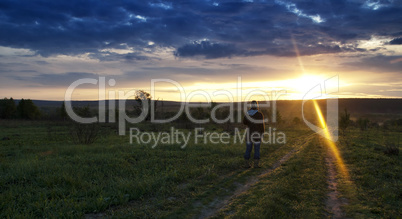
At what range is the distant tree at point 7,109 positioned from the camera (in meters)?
55.6

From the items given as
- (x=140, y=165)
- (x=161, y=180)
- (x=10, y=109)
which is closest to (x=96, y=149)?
(x=140, y=165)

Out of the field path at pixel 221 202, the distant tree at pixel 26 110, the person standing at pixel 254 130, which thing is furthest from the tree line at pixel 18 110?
the field path at pixel 221 202

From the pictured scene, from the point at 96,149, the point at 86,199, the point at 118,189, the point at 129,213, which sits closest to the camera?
the point at 129,213

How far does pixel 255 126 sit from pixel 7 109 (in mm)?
65697

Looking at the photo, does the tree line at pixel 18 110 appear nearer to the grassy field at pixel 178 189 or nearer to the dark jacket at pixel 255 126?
the grassy field at pixel 178 189

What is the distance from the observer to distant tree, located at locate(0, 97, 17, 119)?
182 feet

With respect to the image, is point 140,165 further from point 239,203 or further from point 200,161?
point 239,203

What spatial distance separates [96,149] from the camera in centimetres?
1311

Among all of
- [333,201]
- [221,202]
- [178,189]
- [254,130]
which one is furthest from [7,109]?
[333,201]

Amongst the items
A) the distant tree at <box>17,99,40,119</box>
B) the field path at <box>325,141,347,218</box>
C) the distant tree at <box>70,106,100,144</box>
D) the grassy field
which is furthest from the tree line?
the field path at <box>325,141,347,218</box>

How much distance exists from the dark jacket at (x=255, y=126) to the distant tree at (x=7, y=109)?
65.3 metres

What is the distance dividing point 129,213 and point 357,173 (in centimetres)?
840

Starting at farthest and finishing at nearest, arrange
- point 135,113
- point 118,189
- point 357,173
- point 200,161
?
1. point 135,113
2. point 200,161
3. point 357,173
4. point 118,189

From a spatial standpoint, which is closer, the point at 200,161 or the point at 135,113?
the point at 200,161
